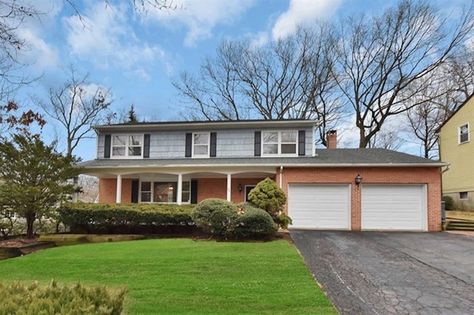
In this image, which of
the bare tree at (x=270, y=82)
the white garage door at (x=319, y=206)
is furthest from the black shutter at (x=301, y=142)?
the bare tree at (x=270, y=82)

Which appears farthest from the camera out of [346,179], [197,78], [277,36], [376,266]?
[197,78]

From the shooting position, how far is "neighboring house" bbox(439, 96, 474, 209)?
67.8 feet

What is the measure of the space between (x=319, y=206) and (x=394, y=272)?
8162mm

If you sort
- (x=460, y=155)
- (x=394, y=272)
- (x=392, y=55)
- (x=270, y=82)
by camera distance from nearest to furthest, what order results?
1. (x=394, y=272)
2. (x=460, y=155)
3. (x=392, y=55)
4. (x=270, y=82)

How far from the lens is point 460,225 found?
1594cm

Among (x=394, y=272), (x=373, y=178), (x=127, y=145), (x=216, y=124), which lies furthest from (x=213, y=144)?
(x=394, y=272)

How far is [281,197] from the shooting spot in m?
13.7

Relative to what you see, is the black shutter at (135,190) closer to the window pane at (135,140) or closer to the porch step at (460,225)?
the window pane at (135,140)

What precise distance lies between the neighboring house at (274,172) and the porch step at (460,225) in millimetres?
1227

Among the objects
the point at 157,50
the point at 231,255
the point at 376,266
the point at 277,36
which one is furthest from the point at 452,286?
the point at 277,36

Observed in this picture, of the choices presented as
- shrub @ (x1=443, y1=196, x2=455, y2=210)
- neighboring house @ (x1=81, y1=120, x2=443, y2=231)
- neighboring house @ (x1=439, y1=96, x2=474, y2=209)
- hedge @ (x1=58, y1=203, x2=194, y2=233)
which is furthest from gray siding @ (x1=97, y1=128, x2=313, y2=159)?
shrub @ (x1=443, y1=196, x2=455, y2=210)

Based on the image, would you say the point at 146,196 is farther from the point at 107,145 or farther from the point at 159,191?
the point at 107,145

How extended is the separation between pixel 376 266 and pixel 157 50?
7.48 meters

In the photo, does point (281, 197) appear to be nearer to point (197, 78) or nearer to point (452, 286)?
point (452, 286)
